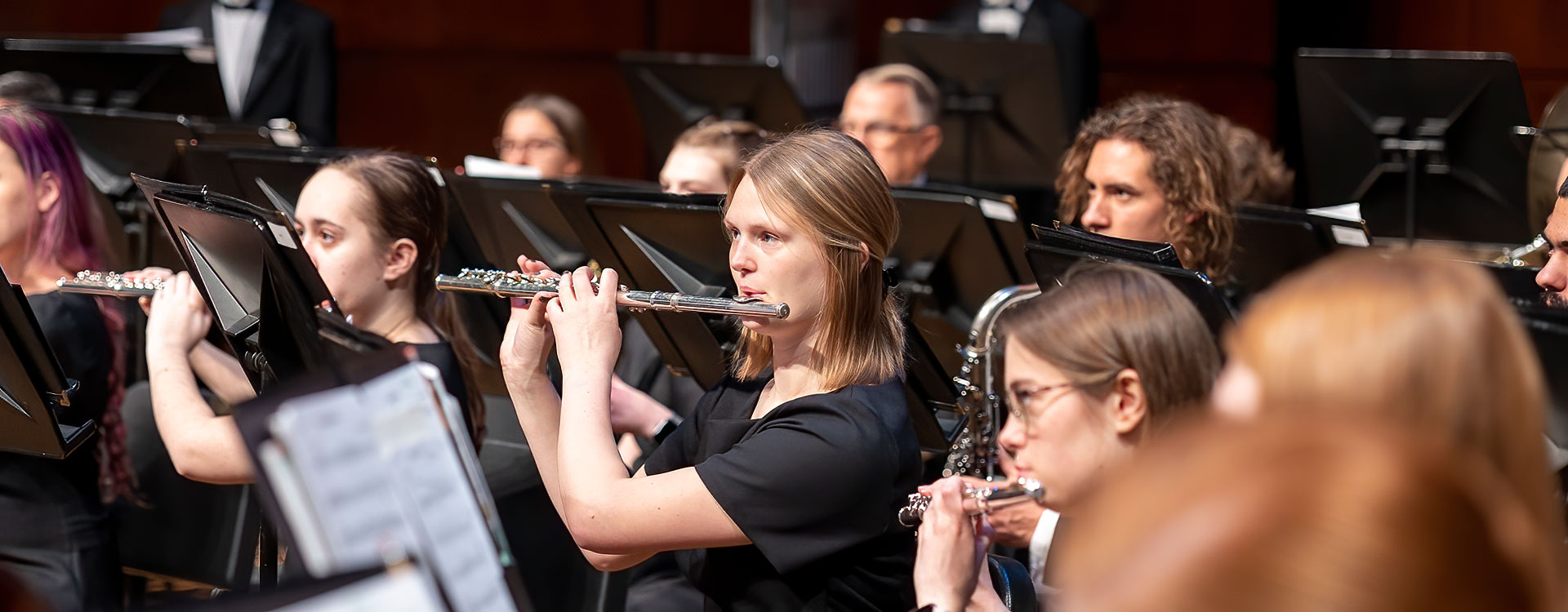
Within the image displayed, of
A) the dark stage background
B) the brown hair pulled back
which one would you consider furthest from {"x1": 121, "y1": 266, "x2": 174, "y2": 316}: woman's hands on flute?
the dark stage background

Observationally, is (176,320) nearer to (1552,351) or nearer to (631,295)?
(631,295)

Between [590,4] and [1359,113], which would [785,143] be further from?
[590,4]

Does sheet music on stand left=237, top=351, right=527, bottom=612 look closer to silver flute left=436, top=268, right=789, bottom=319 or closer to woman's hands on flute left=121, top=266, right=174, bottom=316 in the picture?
silver flute left=436, top=268, right=789, bottom=319

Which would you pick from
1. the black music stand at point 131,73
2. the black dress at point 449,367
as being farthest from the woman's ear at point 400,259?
the black music stand at point 131,73

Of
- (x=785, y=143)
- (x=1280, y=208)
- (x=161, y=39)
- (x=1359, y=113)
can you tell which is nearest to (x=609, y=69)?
(x=161, y=39)

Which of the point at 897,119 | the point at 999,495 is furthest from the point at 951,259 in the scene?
the point at 999,495

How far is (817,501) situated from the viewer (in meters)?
1.86

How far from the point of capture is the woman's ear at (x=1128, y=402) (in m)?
1.48

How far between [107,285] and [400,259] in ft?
1.69

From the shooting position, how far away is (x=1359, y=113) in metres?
3.83

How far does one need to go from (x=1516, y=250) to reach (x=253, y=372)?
2.59 metres

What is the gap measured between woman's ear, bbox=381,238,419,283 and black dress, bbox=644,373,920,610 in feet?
2.58

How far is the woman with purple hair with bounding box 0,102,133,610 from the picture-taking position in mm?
2496

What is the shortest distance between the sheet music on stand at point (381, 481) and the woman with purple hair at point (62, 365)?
147cm
